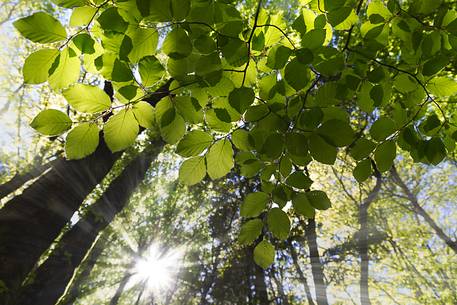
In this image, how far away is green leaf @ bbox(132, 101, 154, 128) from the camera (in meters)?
0.95

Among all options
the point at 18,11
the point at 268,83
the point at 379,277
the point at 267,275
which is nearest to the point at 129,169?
the point at 268,83

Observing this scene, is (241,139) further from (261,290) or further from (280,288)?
(280,288)

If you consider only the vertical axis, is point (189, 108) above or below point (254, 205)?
above

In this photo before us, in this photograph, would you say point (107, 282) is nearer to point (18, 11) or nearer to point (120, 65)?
point (18, 11)

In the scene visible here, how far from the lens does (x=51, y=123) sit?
827 mm

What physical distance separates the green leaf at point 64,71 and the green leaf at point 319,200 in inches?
36.3

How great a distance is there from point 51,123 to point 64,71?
0.53 feet

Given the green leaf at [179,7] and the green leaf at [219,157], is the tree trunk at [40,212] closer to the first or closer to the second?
the green leaf at [219,157]

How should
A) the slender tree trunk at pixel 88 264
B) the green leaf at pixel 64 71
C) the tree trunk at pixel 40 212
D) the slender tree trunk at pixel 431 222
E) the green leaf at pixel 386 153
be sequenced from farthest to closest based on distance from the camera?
the slender tree trunk at pixel 88 264
the slender tree trunk at pixel 431 222
the tree trunk at pixel 40 212
the green leaf at pixel 386 153
the green leaf at pixel 64 71

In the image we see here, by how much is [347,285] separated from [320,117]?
77.9ft

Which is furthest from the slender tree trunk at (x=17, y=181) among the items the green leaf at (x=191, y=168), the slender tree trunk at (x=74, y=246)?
the green leaf at (x=191, y=168)

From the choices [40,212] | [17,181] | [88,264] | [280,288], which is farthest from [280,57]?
[88,264]

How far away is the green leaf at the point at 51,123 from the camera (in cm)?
82

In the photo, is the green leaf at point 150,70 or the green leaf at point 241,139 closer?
the green leaf at point 150,70
